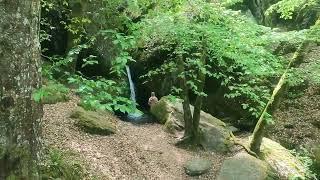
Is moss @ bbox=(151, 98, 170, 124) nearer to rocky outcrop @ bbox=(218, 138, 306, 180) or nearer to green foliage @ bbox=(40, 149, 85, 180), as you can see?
rocky outcrop @ bbox=(218, 138, 306, 180)

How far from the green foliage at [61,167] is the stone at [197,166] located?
3.97 metres

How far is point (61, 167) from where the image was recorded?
6820 mm

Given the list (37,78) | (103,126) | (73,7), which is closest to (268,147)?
(103,126)

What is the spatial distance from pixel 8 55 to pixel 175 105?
1053 centimetres

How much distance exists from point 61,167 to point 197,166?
5.43 metres

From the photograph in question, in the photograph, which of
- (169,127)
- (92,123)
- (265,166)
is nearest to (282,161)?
(265,166)

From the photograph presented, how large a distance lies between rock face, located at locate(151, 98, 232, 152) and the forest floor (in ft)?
1.20

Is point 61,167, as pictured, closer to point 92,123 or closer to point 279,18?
point 92,123

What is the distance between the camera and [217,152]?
40.9 feet

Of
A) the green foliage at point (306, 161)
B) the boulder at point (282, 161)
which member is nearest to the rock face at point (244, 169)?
the boulder at point (282, 161)

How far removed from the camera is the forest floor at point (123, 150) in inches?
361

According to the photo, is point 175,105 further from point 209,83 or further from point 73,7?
point 73,7

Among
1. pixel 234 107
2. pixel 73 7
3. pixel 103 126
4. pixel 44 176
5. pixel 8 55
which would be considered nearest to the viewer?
pixel 8 55

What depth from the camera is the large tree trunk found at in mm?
4359
